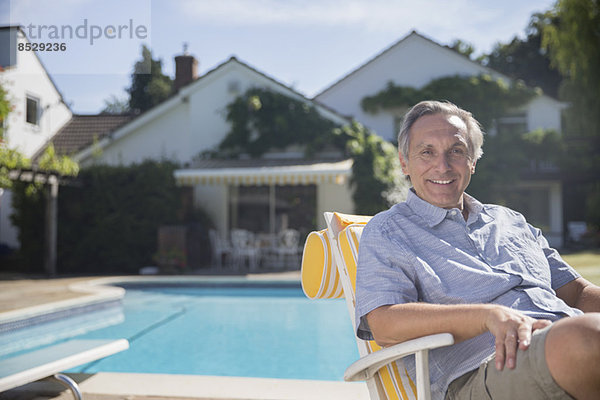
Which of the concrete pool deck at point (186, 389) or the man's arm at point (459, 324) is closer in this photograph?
the man's arm at point (459, 324)

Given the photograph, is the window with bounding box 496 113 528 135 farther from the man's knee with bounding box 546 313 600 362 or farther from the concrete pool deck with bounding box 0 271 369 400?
Result: the man's knee with bounding box 546 313 600 362

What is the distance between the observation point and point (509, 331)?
1.33 metres

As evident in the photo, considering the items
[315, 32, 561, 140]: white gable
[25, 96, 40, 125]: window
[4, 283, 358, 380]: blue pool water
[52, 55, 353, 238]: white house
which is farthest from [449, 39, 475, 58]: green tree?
[4, 283, 358, 380]: blue pool water

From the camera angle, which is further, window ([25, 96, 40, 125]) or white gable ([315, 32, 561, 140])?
white gable ([315, 32, 561, 140])

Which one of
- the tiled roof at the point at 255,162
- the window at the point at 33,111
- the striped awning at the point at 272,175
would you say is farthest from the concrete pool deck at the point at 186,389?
the window at the point at 33,111

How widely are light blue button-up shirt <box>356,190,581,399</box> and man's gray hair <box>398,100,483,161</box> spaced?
0.26 meters

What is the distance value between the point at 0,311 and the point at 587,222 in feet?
61.7

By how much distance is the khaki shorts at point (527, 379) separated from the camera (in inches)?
50.1

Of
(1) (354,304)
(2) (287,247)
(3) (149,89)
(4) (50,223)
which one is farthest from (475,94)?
(3) (149,89)

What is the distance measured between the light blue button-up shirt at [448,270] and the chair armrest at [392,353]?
0.39 feet

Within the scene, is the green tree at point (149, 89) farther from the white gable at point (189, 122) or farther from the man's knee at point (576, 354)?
the man's knee at point (576, 354)

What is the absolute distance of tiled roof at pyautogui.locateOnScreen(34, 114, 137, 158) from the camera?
676 inches

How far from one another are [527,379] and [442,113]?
1.08 m

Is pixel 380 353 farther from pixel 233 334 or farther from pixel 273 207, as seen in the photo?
pixel 273 207
